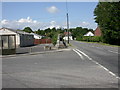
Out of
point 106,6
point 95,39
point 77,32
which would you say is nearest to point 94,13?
point 106,6

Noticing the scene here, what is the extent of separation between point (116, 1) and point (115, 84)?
131ft

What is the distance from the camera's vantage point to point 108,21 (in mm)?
47125

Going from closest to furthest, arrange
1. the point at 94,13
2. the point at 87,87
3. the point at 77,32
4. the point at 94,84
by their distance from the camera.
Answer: the point at 87,87, the point at 94,84, the point at 94,13, the point at 77,32

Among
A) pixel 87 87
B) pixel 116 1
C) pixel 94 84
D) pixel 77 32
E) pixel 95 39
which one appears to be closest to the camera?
pixel 87 87

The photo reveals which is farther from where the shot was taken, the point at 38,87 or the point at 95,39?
the point at 95,39

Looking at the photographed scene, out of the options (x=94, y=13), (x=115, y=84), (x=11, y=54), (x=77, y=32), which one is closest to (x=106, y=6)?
(x=94, y=13)

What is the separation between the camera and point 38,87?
25.6ft

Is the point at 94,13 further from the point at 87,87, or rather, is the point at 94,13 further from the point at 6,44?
the point at 87,87

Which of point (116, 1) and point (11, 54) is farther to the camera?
point (116, 1)

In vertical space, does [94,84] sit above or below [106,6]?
below

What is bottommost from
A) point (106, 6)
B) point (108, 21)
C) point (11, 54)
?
point (11, 54)

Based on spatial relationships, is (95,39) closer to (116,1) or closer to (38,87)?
(116,1)

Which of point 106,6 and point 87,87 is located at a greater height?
point 106,6

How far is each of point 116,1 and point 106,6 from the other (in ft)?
11.9
